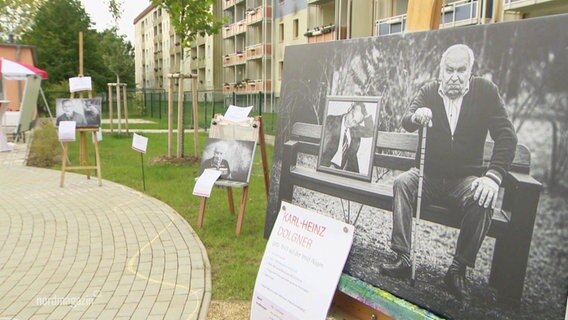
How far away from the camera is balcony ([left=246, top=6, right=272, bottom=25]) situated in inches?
1399

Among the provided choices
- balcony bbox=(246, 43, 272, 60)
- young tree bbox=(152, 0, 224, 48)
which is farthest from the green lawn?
balcony bbox=(246, 43, 272, 60)

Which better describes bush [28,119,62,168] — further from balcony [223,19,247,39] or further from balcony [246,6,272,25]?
balcony [223,19,247,39]

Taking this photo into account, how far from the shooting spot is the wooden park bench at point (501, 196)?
5.00ft

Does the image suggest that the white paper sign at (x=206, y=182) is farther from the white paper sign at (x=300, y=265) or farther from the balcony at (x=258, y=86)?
the balcony at (x=258, y=86)

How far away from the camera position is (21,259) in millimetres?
4785

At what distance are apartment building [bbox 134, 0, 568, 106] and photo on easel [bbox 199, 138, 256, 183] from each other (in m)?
1.23

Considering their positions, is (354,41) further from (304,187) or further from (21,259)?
(21,259)

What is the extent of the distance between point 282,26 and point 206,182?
30997 millimetres

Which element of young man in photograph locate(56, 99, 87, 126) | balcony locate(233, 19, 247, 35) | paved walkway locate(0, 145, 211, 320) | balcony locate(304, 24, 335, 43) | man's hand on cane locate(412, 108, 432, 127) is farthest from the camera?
balcony locate(233, 19, 247, 35)

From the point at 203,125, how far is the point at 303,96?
20552 millimetres

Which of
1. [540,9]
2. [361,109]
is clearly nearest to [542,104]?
[361,109]

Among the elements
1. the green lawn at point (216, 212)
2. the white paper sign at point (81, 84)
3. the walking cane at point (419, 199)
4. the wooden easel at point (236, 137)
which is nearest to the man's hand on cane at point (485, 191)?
the walking cane at point (419, 199)

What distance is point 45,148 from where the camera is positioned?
11281 mm

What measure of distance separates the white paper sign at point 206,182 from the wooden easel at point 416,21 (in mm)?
3262
